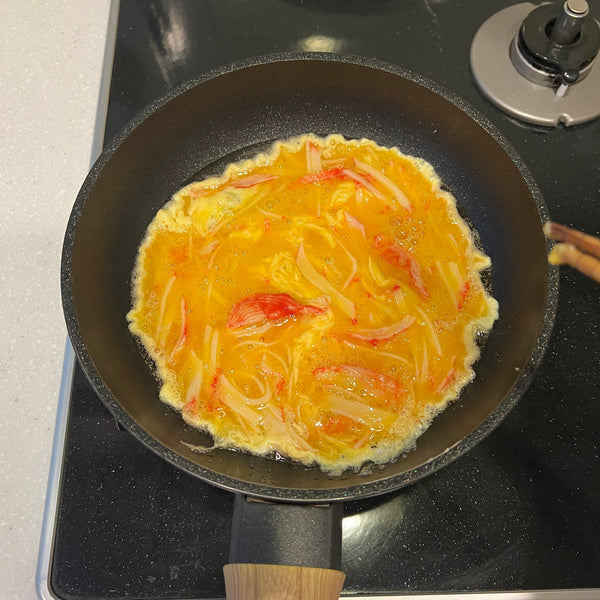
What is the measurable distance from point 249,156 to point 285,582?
124 centimetres

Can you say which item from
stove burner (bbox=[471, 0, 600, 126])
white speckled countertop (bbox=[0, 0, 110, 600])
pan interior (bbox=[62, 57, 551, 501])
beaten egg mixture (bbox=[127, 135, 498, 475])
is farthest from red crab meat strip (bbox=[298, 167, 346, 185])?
white speckled countertop (bbox=[0, 0, 110, 600])

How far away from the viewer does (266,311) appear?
1.54 metres

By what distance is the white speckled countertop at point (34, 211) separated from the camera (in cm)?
149

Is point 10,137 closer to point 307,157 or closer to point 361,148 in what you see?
point 307,157

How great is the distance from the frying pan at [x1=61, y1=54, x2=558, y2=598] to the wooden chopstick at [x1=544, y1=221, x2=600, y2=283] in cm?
5

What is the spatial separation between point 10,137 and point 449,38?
1.55 meters

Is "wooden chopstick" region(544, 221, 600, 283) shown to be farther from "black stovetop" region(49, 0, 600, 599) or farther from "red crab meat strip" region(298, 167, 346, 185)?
"red crab meat strip" region(298, 167, 346, 185)

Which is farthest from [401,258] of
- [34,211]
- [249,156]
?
[34,211]

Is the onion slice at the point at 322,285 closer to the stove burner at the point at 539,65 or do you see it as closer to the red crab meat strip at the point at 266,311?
the red crab meat strip at the point at 266,311

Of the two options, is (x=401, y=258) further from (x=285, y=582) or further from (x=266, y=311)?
(x=285, y=582)

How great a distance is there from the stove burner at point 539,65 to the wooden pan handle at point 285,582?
4.98 ft

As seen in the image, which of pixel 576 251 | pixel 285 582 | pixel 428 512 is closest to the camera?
pixel 285 582

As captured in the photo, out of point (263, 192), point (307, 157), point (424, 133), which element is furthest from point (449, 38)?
point (263, 192)

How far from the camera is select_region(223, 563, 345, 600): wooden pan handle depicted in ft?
3.50
